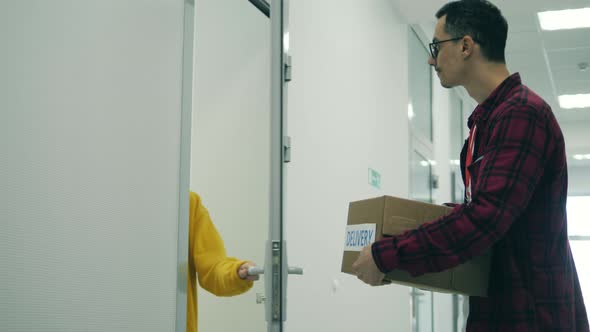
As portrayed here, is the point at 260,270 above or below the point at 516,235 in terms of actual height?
below

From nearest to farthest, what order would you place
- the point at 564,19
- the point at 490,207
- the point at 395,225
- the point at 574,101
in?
the point at 490,207
the point at 395,225
the point at 564,19
the point at 574,101

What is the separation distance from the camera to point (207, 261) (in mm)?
2010

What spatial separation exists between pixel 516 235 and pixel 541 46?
523 centimetres

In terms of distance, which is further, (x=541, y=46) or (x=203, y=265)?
(x=541, y=46)

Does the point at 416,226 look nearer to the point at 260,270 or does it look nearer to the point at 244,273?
the point at 260,270

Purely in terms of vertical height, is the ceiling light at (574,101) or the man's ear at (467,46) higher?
the ceiling light at (574,101)

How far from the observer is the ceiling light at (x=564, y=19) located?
17.9ft

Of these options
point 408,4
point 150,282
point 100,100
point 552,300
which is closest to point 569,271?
point 552,300

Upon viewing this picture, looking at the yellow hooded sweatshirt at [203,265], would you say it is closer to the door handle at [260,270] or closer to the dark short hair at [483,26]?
the door handle at [260,270]

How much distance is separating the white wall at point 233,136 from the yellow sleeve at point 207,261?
0.09ft

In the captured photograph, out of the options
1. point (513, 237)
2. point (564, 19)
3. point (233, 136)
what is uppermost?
point (564, 19)

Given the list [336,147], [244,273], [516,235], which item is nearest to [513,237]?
[516,235]

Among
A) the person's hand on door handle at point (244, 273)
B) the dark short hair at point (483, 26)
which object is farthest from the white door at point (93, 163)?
the dark short hair at point (483, 26)

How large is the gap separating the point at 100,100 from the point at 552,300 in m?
1.15
